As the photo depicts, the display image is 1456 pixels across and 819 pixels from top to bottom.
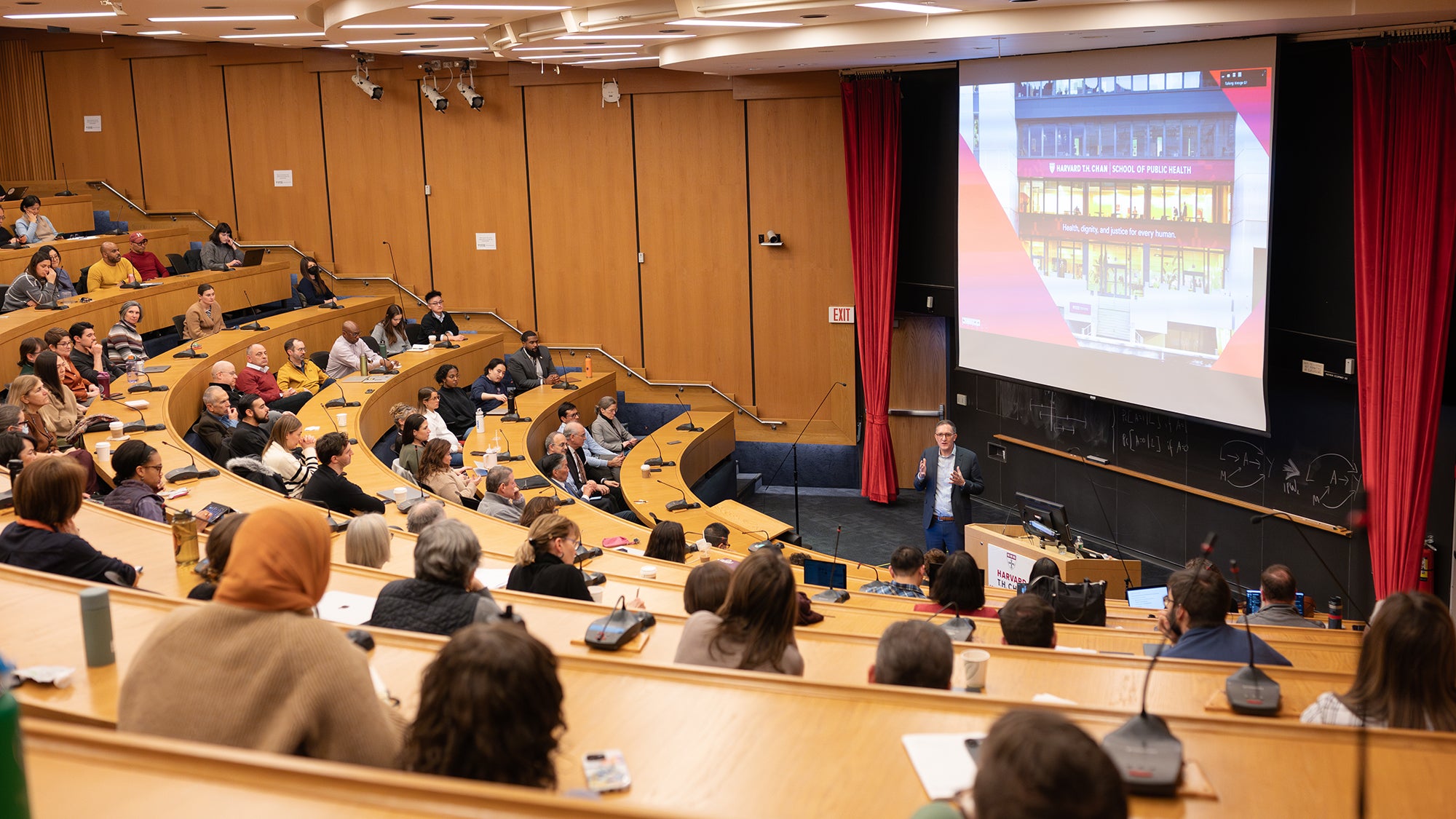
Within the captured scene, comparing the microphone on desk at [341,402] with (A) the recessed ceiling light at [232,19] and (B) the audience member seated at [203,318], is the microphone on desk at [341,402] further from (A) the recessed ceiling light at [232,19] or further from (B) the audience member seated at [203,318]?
(A) the recessed ceiling light at [232,19]

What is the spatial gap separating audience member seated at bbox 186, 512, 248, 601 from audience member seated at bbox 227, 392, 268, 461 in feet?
10.7

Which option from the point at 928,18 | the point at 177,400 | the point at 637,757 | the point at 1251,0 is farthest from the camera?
the point at 177,400

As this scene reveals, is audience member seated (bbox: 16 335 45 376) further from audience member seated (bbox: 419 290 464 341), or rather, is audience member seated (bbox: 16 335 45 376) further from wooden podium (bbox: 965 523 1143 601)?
wooden podium (bbox: 965 523 1143 601)

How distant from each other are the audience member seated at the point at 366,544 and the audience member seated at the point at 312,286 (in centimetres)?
756

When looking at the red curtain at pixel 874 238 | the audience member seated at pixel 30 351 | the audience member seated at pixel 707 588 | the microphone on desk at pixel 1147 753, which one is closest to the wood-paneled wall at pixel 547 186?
the red curtain at pixel 874 238

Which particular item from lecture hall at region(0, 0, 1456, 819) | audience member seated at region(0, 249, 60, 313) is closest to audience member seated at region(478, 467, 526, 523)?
lecture hall at region(0, 0, 1456, 819)

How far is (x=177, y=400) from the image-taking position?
314 inches

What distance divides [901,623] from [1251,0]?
475 cm

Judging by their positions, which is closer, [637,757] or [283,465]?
→ [637,757]

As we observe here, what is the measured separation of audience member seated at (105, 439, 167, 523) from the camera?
4.98 metres

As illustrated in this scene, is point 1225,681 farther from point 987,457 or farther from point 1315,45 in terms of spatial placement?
point 987,457

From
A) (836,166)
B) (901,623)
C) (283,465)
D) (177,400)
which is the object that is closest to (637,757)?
(901,623)

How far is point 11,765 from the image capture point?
1.58 metres

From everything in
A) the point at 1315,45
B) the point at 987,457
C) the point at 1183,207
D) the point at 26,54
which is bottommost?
the point at 987,457
